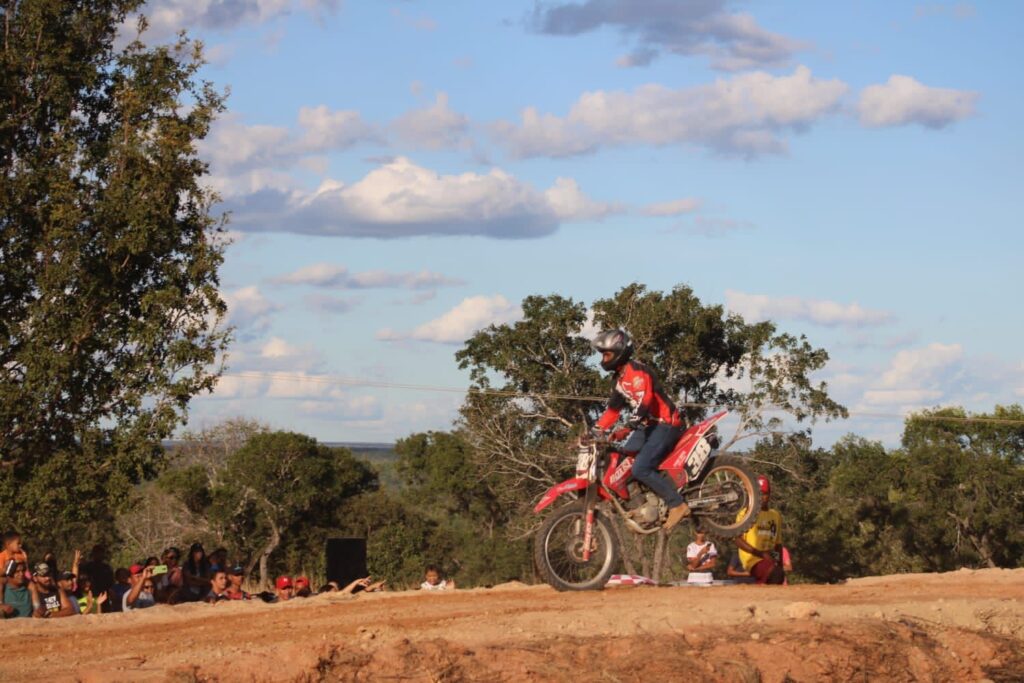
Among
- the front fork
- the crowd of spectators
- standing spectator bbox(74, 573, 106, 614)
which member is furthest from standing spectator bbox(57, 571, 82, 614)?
the front fork

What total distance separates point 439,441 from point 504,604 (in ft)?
151

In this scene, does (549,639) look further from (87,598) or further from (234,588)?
(87,598)

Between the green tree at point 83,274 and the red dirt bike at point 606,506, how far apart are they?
36.1ft

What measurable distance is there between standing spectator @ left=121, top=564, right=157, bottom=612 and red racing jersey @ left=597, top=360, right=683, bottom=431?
603cm

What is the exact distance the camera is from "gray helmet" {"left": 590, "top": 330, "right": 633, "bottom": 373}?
1267 centimetres

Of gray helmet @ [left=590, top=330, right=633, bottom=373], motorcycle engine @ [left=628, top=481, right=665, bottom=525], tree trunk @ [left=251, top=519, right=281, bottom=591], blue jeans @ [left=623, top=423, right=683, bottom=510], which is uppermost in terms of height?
gray helmet @ [left=590, top=330, right=633, bottom=373]

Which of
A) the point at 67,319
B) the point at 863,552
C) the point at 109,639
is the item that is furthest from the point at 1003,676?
the point at 863,552

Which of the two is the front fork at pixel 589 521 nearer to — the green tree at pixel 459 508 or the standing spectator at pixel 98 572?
the standing spectator at pixel 98 572

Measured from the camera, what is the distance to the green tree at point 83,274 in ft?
70.7

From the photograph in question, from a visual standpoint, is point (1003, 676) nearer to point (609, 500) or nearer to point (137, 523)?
point (609, 500)

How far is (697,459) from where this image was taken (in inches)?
521

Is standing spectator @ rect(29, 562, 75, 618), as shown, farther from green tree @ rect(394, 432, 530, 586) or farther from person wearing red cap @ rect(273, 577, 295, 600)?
green tree @ rect(394, 432, 530, 586)

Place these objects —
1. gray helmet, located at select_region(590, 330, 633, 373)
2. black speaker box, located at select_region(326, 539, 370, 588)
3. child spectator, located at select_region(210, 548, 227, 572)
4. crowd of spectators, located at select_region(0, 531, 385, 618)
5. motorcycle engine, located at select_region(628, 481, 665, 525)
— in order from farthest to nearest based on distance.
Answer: black speaker box, located at select_region(326, 539, 370, 588) → child spectator, located at select_region(210, 548, 227, 572) → crowd of spectators, located at select_region(0, 531, 385, 618) → motorcycle engine, located at select_region(628, 481, 665, 525) → gray helmet, located at select_region(590, 330, 633, 373)

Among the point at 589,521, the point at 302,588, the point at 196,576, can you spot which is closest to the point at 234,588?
the point at 196,576
